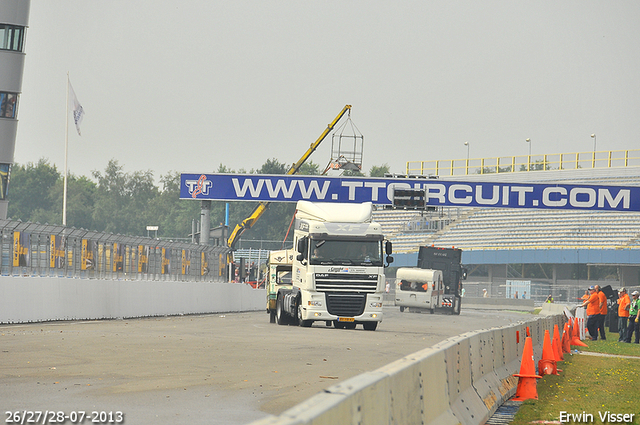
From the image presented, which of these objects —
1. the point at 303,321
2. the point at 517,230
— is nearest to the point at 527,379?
the point at 303,321

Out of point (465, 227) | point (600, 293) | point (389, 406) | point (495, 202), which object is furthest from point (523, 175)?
point (389, 406)

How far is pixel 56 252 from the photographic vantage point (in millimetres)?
23844

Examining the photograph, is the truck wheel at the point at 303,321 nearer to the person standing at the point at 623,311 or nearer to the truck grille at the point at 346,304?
the truck grille at the point at 346,304

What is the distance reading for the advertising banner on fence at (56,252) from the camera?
77.5 feet

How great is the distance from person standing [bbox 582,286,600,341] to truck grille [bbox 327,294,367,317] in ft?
23.9

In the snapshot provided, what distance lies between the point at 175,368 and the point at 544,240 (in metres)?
63.2

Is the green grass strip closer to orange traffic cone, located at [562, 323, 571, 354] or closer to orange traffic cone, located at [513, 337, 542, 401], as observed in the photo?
orange traffic cone, located at [513, 337, 542, 401]

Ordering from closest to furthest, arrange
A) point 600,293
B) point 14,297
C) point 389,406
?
point 389,406
point 14,297
point 600,293

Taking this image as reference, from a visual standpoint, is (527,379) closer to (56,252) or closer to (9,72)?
(56,252)

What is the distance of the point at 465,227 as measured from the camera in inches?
3140

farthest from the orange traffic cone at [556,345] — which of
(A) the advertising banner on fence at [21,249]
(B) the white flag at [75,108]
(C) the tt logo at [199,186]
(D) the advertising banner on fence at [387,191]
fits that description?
(B) the white flag at [75,108]

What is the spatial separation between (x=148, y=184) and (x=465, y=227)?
88.2m

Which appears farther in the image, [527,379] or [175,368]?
[175,368]

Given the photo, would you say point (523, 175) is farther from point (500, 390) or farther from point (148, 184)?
point (148, 184)
